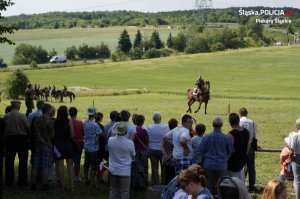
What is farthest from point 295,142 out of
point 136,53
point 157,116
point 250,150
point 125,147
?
point 136,53

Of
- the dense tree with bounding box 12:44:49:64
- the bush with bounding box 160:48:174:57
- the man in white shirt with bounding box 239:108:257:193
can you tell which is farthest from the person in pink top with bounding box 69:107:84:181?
the dense tree with bounding box 12:44:49:64

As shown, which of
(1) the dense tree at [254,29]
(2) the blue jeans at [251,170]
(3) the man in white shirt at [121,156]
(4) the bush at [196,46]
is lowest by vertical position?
(2) the blue jeans at [251,170]

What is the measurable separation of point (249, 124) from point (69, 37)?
182945mm

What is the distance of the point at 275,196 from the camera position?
619 centimetres

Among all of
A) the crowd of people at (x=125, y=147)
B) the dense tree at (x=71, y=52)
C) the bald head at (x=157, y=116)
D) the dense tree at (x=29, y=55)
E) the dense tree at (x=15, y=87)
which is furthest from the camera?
the dense tree at (x=71, y=52)

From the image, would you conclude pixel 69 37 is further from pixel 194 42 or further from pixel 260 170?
pixel 260 170

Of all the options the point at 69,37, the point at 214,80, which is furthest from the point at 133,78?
the point at 69,37

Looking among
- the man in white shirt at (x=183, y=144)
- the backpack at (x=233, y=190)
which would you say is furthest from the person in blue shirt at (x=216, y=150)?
the backpack at (x=233, y=190)

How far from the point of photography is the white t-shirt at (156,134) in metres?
12.7

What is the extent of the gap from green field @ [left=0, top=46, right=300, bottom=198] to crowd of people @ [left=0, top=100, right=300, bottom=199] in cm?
770

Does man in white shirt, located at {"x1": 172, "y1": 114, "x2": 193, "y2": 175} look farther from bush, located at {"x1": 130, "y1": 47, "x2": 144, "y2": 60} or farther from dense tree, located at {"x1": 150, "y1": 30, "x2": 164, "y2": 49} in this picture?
dense tree, located at {"x1": 150, "y1": 30, "x2": 164, "y2": 49}

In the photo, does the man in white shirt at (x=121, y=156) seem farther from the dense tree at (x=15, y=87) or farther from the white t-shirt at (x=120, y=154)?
the dense tree at (x=15, y=87)

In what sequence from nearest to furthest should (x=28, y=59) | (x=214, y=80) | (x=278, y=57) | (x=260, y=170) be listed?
1. (x=260, y=170)
2. (x=214, y=80)
3. (x=278, y=57)
4. (x=28, y=59)

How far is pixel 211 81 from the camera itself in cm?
7712
